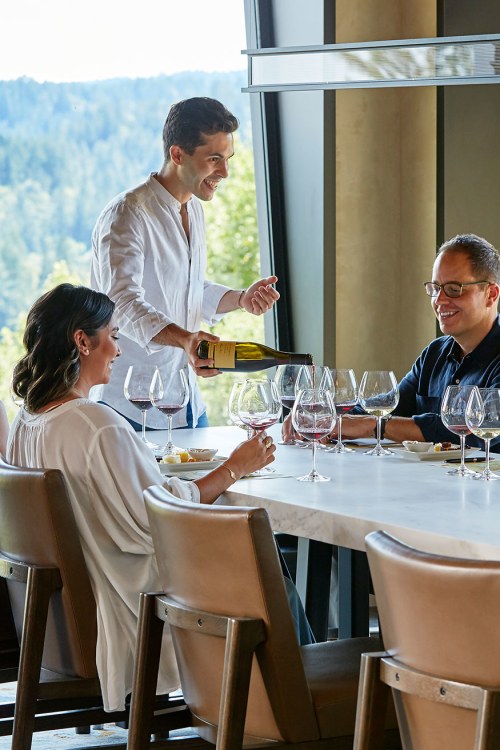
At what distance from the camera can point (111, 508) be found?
228 centimetres

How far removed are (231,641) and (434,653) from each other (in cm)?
38

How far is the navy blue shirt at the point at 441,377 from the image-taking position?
10.4ft

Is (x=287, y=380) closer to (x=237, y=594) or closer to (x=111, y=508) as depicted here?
(x=111, y=508)

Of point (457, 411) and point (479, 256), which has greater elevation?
point (479, 256)

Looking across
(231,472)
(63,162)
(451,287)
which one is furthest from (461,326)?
(63,162)

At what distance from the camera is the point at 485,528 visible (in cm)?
189

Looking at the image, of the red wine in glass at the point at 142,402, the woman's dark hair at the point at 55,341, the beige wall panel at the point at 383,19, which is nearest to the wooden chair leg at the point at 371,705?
the woman's dark hair at the point at 55,341

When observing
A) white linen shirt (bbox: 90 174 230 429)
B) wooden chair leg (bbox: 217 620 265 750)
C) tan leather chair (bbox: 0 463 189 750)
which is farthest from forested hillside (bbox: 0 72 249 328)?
wooden chair leg (bbox: 217 620 265 750)

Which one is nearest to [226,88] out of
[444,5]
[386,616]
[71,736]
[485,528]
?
[444,5]

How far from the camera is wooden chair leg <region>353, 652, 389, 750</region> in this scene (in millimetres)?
1561

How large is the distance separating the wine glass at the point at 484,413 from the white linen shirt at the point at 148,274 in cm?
138

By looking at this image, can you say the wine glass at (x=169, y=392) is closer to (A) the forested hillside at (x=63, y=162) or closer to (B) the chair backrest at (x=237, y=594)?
(B) the chair backrest at (x=237, y=594)

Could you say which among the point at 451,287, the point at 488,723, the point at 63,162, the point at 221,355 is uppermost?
the point at 63,162

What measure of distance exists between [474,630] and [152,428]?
2378mm
